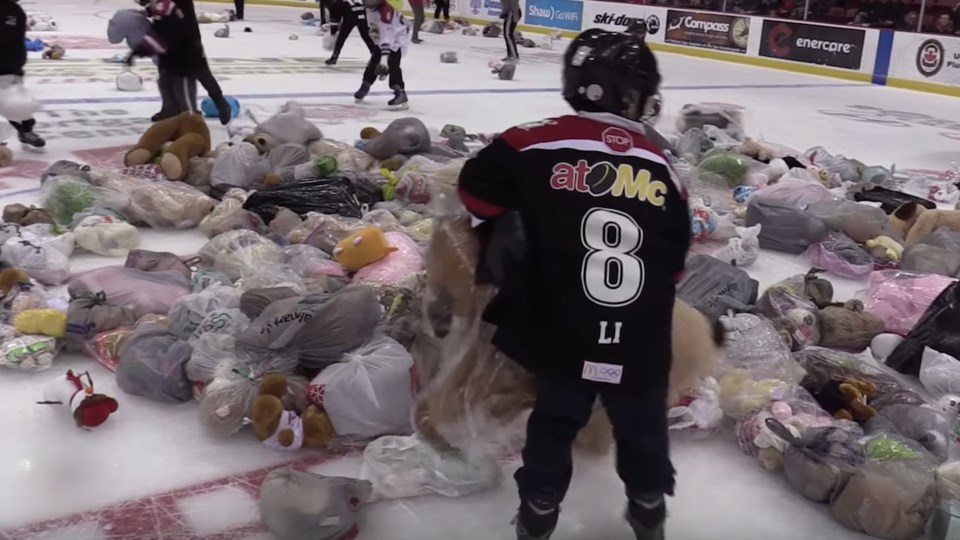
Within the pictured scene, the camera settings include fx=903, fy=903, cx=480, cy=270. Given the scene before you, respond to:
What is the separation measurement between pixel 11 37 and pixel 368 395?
450cm

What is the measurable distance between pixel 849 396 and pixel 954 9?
11.4 metres

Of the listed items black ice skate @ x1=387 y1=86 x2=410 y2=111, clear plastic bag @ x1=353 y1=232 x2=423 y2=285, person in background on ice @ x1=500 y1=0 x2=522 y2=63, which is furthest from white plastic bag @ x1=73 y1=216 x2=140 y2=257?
person in background on ice @ x1=500 y1=0 x2=522 y2=63

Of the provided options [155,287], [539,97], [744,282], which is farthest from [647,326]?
[539,97]

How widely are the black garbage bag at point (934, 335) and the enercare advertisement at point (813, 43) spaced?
1078 cm

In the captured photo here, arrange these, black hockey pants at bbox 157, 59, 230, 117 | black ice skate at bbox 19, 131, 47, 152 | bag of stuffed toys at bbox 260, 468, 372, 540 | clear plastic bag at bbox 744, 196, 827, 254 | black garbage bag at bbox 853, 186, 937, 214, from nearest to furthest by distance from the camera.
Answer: bag of stuffed toys at bbox 260, 468, 372, 540 → clear plastic bag at bbox 744, 196, 827, 254 → black garbage bag at bbox 853, 186, 937, 214 → black ice skate at bbox 19, 131, 47, 152 → black hockey pants at bbox 157, 59, 230, 117

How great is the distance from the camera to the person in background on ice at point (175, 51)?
6266 mm

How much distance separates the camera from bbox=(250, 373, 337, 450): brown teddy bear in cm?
254

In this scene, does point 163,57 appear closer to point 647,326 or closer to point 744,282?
point 744,282

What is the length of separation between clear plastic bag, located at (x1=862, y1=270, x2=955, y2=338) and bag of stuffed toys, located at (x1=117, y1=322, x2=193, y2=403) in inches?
106

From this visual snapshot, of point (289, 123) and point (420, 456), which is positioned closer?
point (420, 456)

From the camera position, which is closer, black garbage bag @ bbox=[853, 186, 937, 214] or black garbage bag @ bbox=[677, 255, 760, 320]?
black garbage bag @ bbox=[677, 255, 760, 320]

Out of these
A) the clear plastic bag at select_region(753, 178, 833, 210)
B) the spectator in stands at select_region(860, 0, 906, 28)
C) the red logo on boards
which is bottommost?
the clear plastic bag at select_region(753, 178, 833, 210)

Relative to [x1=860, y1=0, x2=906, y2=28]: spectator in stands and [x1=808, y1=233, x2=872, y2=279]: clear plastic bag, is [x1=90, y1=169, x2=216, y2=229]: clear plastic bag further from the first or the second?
[x1=860, y1=0, x2=906, y2=28]: spectator in stands

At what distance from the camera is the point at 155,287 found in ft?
11.2
